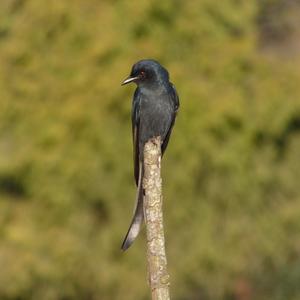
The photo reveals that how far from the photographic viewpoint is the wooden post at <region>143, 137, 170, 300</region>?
14.2 ft

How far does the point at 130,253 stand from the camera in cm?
1392

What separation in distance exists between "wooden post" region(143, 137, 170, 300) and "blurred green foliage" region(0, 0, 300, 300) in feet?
29.6

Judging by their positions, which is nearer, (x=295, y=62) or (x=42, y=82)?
(x=42, y=82)

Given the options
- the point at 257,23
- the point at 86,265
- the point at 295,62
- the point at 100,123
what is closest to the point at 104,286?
the point at 86,265

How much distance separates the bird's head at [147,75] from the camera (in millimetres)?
5770

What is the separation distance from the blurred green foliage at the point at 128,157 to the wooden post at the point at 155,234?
9.04m

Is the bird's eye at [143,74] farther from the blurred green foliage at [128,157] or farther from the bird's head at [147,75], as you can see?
the blurred green foliage at [128,157]

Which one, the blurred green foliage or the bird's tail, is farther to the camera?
the blurred green foliage

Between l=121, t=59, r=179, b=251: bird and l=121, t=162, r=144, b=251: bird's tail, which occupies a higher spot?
l=121, t=59, r=179, b=251: bird

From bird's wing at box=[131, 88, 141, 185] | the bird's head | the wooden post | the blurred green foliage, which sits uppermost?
the blurred green foliage

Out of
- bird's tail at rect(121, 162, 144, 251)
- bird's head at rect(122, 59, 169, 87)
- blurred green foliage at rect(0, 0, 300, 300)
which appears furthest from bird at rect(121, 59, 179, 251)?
blurred green foliage at rect(0, 0, 300, 300)

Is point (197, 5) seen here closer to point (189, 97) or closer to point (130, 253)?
point (189, 97)

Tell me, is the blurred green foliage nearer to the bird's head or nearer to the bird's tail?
the bird's head

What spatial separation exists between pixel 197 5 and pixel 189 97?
163 centimetres
